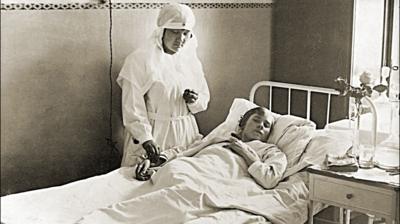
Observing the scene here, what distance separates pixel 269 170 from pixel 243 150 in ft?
0.37

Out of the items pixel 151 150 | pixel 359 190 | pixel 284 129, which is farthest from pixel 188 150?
pixel 359 190

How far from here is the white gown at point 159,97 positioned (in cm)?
201

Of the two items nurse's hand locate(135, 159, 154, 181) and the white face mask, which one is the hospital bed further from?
the white face mask

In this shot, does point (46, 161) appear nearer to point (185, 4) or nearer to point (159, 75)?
point (159, 75)

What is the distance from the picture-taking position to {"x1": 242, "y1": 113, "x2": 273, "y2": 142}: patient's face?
224 cm

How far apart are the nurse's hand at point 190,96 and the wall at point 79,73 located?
7cm

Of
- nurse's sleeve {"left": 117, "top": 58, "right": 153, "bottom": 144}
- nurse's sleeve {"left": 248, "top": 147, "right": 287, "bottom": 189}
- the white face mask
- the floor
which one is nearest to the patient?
nurse's sleeve {"left": 248, "top": 147, "right": 287, "bottom": 189}

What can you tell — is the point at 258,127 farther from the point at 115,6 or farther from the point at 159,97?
the point at 115,6

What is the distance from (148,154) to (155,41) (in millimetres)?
356

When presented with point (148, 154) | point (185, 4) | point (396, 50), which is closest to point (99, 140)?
point (148, 154)

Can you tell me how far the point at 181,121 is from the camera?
2.09 meters

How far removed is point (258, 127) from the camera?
225 centimetres

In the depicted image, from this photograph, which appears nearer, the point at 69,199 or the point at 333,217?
the point at 69,199

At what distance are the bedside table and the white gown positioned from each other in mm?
430
